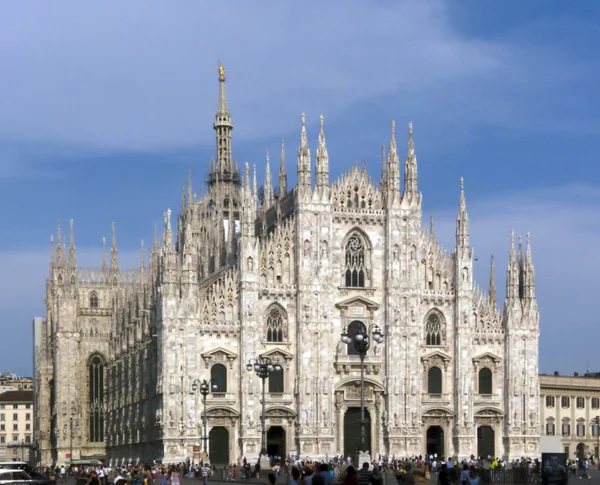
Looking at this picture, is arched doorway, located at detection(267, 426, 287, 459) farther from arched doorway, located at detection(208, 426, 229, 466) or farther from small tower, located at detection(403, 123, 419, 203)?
small tower, located at detection(403, 123, 419, 203)

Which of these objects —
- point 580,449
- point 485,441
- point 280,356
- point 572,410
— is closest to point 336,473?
point 280,356

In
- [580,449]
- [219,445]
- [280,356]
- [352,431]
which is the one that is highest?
[280,356]

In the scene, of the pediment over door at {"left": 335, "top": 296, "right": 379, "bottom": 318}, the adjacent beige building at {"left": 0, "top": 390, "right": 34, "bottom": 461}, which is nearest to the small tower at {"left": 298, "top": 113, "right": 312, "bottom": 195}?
the pediment over door at {"left": 335, "top": 296, "right": 379, "bottom": 318}

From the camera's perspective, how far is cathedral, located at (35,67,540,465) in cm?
8406

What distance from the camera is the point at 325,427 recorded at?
85.8 m

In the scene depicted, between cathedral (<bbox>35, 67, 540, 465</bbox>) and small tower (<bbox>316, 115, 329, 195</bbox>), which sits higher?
small tower (<bbox>316, 115, 329, 195</bbox>)

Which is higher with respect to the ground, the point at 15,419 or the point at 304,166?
the point at 304,166

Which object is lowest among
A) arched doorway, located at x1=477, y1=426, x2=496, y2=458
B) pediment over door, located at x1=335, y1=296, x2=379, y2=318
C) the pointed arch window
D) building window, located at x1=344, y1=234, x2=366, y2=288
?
arched doorway, located at x1=477, y1=426, x2=496, y2=458

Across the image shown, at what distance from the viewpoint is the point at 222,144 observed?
12412 cm

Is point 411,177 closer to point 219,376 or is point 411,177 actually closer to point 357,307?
point 357,307

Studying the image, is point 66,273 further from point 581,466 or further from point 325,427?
point 581,466

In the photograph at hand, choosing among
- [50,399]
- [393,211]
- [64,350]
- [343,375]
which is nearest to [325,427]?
[343,375]

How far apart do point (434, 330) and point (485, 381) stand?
5.21 meters

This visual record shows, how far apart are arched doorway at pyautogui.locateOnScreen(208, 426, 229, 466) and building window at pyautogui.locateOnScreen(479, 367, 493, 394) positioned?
1840cm
